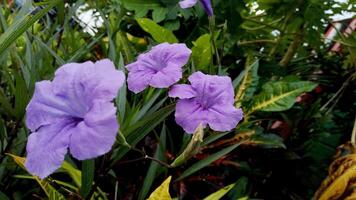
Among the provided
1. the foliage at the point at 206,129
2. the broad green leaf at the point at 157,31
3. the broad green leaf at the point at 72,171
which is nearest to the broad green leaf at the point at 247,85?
the foliage at the point at 206,129

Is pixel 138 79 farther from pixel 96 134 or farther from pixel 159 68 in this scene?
pixel 96 134

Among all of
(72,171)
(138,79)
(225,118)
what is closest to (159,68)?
(138,79)

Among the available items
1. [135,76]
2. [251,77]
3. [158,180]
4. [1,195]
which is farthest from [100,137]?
[251,77]

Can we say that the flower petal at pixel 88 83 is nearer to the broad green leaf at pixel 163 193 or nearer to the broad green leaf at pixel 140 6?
the broad green leaf at pixel 163 193

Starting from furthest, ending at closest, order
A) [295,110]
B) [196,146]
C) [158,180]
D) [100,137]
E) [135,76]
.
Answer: [295,110]
[158,180]
[135,76]
[196,146]
[100,137]

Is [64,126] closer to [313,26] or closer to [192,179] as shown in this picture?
[192,179]

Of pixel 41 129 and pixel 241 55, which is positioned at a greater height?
pixel 41 129

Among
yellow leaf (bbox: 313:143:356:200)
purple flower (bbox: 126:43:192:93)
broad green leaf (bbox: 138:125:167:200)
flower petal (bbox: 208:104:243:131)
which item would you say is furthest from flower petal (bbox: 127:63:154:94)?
yellow leaf (bbox: 313:143:356:200)
